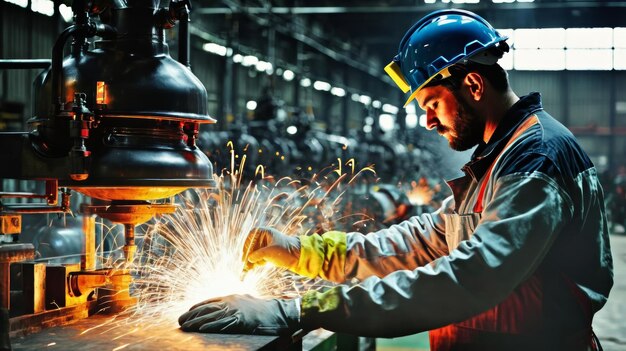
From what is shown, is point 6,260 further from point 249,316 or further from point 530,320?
point 530,320

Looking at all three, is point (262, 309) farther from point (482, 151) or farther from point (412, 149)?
point (412, 149)

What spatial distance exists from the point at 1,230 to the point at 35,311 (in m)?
0.30

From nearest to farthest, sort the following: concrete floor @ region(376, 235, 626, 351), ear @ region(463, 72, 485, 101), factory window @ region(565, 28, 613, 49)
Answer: ear @ region(463, 72, 485, 101), concrete floor @ region(376, 235, 626, 351), factory window @ region(565, 28, 613, 49)

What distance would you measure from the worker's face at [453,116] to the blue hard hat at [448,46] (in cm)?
4

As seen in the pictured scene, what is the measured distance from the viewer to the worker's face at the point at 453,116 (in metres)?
2.06

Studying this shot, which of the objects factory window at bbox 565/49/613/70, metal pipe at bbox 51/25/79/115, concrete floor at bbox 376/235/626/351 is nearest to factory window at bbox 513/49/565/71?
factory window at bbox 565/49/613/70

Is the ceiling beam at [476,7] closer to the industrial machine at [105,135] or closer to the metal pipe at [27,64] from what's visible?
the metal pipe at [27,64]

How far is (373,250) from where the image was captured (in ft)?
7.91

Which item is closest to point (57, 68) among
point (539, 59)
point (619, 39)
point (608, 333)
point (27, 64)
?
point (27, 64)

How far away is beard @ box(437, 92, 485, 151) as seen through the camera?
6.75 ft

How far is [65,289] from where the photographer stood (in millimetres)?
2301

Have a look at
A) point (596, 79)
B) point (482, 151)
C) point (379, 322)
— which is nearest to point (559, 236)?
point (482, 151)

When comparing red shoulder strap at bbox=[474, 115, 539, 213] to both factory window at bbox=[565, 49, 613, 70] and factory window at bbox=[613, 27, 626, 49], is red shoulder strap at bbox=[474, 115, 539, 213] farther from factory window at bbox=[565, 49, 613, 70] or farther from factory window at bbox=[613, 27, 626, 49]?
factory window at bbox=[565, 49, 613, 70]

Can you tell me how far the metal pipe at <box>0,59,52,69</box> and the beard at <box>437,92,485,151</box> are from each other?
4.29ft
